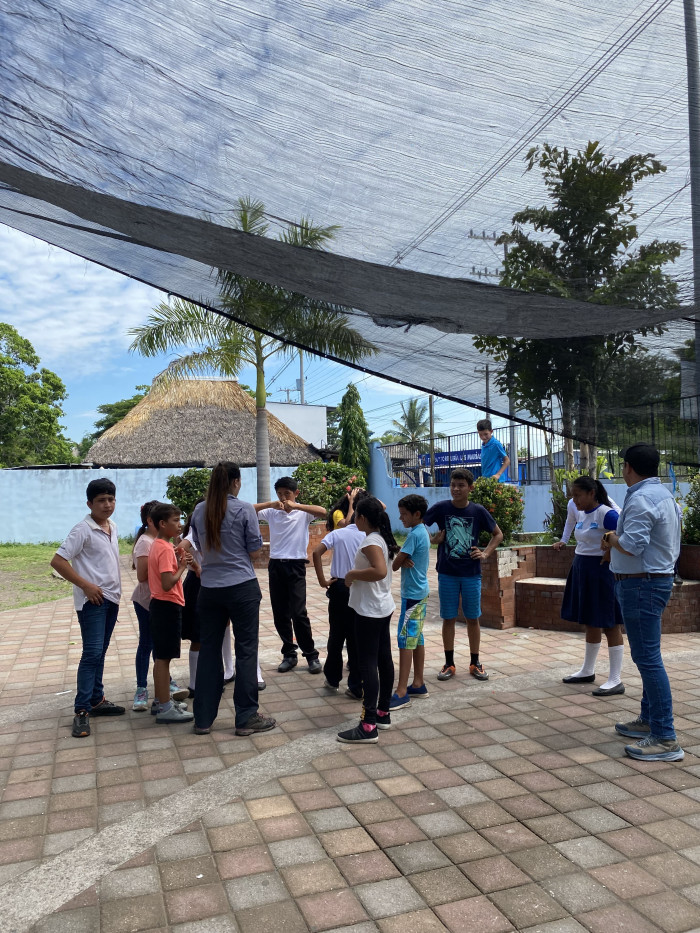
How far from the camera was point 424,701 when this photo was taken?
208 inches

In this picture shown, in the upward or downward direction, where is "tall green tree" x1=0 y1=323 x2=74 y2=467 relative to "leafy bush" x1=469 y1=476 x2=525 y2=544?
upward

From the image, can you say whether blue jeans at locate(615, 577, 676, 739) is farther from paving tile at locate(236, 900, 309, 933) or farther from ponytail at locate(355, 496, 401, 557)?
paving tile at locate(236, 900, 309, 933)

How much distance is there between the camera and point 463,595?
589 centimetres

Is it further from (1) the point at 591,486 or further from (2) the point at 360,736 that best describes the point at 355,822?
(1) the point at 591,486

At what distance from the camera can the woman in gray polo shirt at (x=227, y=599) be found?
15.1 feet

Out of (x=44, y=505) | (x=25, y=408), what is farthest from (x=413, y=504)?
(x=25, y=408)

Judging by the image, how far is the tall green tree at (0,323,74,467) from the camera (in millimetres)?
31266

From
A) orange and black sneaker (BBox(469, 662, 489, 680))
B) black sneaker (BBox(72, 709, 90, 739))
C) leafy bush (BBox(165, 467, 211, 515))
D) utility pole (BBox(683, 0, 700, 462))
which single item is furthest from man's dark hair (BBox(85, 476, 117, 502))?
leafy bush (BBox(165, 467, 211, 515))

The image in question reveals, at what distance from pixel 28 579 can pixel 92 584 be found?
988 cm

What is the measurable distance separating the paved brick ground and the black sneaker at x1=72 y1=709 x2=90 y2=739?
7cm

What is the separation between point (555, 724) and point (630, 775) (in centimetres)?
85

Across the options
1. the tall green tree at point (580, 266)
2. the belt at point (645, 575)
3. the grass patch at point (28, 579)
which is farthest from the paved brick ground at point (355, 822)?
the grass patch at point (28, 579)

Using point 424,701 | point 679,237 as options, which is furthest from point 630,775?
point 679,237

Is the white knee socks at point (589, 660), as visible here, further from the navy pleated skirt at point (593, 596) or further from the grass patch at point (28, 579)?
the grass patch at point (28, 579)
